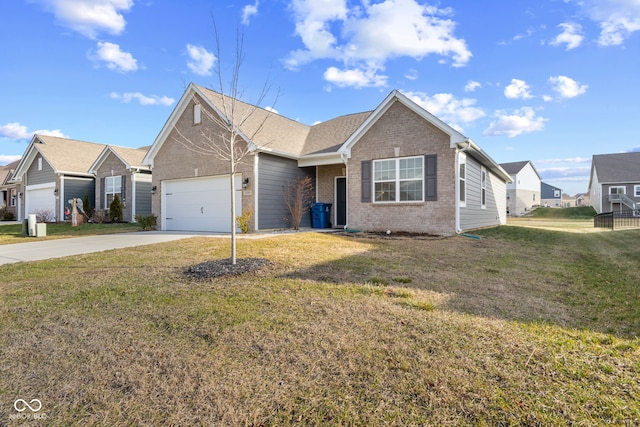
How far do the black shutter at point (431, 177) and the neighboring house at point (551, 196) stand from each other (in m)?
68.8

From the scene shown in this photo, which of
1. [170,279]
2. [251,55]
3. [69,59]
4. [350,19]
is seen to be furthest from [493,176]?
[69,59]

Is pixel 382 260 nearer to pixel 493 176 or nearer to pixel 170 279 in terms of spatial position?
pixel 170 279

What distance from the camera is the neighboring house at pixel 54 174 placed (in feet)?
72.1

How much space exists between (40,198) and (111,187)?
24.1 feet

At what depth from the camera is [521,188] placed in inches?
1805

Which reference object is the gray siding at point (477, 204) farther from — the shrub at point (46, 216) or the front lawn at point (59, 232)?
the shrub at point (46, 216)

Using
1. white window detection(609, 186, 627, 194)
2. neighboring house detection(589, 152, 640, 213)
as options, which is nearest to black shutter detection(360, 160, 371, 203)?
neighboring house detection(589, 152, 640, 213)

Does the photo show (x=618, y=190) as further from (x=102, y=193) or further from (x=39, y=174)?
(x=39, y=174)

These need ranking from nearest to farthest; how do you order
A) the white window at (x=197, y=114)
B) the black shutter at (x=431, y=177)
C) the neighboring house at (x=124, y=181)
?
the black shutter at (x=431, y=177) → the white window at (x=197, y=114) → the neighboring house at (x=124, y=181)

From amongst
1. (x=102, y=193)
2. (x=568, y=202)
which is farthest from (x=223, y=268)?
(x=568, y=202)

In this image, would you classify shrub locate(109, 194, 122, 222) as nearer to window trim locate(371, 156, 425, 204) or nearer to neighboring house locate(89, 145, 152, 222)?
neighboring house locate(89, 145, 152, 222)

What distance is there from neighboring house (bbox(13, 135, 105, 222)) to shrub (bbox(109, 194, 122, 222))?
4.41 meters

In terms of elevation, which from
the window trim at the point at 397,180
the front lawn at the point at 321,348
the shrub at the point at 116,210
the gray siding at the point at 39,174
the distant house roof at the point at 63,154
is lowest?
the front lawn at the point at 321,348

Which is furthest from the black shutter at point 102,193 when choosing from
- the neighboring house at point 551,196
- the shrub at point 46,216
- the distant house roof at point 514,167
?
the neighboring house at point 551,196
